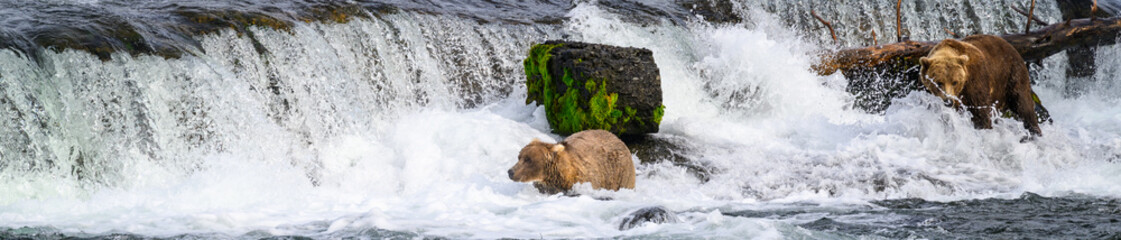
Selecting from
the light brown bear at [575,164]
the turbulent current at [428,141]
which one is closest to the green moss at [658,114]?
the turbulent current at [428,141]

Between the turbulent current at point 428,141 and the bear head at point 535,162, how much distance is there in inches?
8.0

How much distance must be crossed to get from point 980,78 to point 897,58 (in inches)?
80.8

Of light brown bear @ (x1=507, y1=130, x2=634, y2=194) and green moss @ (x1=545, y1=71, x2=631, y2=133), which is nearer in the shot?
light brown bear @ (x1=507, y1=130, x2=634, y2=194)

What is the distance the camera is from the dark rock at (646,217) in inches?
222

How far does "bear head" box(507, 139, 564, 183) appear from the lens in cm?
667

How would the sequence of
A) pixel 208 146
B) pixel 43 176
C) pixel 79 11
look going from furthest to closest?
pixel 79 11
pixel 208 146
pixel 43 176

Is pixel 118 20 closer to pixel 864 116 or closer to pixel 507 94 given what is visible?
pixel 507 94

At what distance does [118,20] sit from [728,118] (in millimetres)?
6262

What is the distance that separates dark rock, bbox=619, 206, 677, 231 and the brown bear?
3.51 m

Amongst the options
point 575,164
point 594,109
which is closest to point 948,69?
point 594,109

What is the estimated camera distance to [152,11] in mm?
9859

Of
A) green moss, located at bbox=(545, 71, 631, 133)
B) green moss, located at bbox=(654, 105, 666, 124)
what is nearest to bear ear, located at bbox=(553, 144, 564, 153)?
green moss, located at bbox=(545, 71, 631, 133)

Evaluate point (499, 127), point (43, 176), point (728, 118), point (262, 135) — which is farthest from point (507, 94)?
point (43, 176)

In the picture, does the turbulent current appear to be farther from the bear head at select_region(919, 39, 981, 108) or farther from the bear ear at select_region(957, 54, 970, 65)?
the bear ear at select_region(957, 54, 970, 65)
